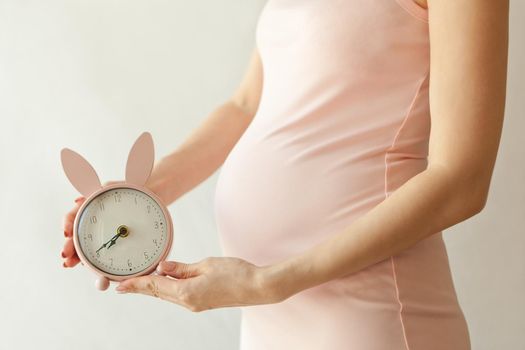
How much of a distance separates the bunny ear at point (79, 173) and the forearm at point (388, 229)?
0.30 m

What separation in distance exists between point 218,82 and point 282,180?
83 cm

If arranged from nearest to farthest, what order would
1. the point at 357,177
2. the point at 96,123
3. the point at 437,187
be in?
the point at 437,187 → the point at 357,177 → the point at 96,123

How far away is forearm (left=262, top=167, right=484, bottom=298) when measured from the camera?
0.93 metres

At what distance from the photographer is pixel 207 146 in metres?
1.37

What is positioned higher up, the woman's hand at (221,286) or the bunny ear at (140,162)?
the bunny ear at (140,162)

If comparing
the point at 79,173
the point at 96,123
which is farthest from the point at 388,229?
the point at 96,123

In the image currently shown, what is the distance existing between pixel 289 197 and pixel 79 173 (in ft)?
1.00

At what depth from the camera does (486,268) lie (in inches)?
67.1

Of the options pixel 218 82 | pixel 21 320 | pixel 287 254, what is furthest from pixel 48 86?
pixel 287 254

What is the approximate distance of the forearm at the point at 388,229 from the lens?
0.93m

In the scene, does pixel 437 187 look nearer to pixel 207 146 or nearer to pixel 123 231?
pixel 123 231

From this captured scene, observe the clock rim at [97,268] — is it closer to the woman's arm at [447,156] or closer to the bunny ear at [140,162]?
the bunny ear at [140,162]

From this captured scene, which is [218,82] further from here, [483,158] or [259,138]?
[483,158]

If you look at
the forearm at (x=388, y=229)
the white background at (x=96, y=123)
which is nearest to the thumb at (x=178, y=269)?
the forearm at (x=388, y=229)
